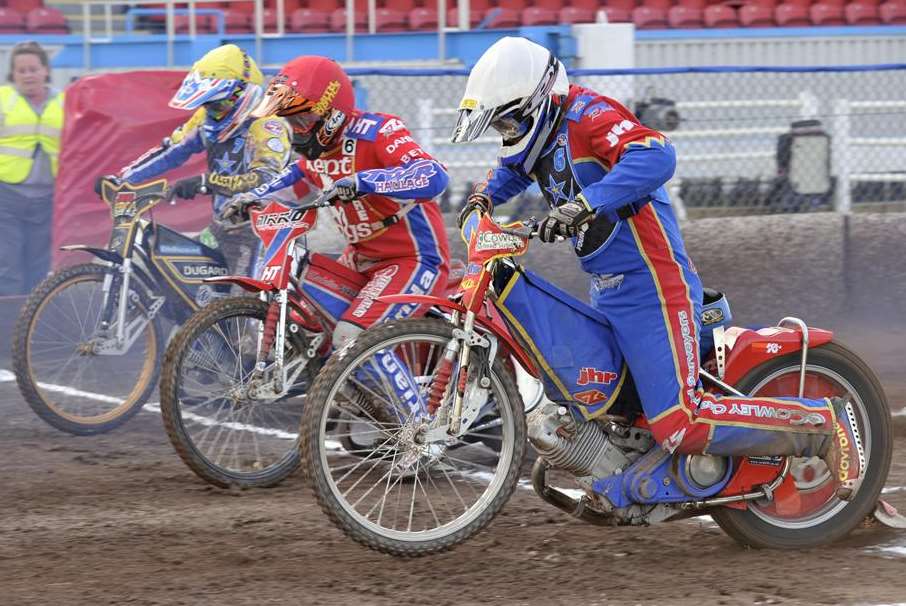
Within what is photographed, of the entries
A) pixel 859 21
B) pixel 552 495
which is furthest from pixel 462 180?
pixel 859 21

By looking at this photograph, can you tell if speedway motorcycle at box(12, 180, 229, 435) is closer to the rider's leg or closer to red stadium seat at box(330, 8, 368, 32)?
the rider's leg

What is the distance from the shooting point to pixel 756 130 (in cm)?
1058

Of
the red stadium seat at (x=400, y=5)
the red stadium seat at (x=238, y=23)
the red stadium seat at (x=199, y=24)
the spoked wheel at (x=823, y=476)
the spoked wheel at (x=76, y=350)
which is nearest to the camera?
the spoked wheel at (x=823, y=476)

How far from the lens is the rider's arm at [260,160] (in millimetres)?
7742

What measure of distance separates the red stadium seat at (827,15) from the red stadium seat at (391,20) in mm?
5993

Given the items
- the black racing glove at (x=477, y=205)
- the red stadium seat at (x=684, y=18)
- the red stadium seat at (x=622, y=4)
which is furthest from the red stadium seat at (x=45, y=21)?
the black racing glove at (x=477, y=205)

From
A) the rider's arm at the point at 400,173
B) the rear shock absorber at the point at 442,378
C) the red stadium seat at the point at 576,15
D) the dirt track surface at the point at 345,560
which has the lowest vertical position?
the dirt track surface at the point at 345,560

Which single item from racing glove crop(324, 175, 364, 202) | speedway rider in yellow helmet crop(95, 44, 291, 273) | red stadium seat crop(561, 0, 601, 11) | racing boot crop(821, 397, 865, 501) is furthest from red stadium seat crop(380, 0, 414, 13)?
racing boot crop(821, 397, 865, 501)

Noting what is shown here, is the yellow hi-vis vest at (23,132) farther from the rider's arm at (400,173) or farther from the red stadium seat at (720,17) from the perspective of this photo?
the red stadium seat at (720,17)

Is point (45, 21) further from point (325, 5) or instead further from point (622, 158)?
point (622, 158)

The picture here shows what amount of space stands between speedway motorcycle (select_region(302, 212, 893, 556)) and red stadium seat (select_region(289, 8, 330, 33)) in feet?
45.3

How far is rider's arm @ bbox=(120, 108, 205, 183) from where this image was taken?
7.98 m

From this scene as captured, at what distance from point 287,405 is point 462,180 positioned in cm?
462

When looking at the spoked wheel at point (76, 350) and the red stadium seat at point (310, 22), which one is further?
the red stadium seat at point (310, 22)
